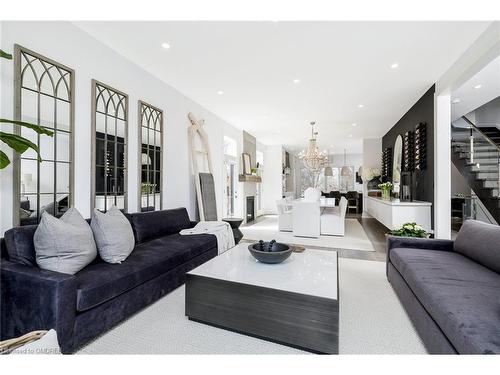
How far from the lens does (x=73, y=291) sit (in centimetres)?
164

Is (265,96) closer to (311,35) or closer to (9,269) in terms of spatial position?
(311,35)

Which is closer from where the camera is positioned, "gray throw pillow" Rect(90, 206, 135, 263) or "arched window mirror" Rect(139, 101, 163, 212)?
"gray throw pillow" Rect(90, 206, 135, 263)

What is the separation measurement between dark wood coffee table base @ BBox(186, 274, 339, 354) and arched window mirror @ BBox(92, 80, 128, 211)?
176 centimetres

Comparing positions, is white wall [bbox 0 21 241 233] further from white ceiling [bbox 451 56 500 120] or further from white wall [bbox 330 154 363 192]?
white wall [bbox 330 154 363 192]

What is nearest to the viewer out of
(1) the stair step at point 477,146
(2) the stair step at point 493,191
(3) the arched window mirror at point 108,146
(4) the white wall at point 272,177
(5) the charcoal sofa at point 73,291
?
(5) the charcoal sofa at point 73,291

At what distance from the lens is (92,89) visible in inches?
112

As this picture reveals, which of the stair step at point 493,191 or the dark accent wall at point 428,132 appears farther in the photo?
the stair step at point 493,191

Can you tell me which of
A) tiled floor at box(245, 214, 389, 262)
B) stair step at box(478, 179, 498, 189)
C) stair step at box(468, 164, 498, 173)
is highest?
stair step at box(468, 164, 498, 173)

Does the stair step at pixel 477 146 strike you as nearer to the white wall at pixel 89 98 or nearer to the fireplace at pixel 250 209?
the fireplace at pixel 250 209

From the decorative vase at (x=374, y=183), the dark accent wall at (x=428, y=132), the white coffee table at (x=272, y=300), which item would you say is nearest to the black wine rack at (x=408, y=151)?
the dark accent wall at (x=428, y=132)

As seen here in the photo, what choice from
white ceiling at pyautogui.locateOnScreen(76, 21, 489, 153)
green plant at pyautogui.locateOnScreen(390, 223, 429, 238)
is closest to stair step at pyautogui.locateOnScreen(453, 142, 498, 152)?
white ceiling at pyautogui.locateOnScreen(76, 21, 489, 153)

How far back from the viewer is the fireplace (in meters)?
7.96

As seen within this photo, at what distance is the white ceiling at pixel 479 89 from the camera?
12.1ft
